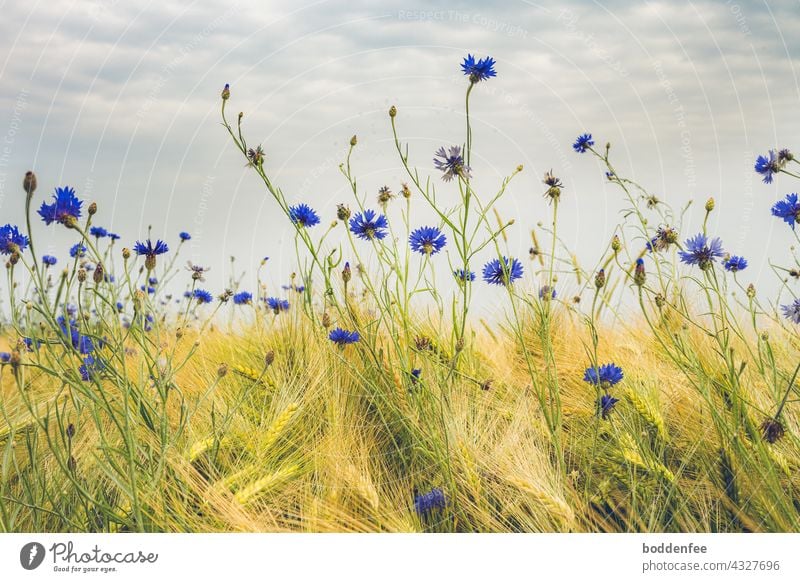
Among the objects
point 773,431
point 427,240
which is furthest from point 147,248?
point 773,431

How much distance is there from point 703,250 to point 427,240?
79cm

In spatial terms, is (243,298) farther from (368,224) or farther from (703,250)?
(703,250)

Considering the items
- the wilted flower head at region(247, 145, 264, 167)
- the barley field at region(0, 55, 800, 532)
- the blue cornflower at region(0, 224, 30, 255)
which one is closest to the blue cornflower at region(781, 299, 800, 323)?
the barley field at region(0, 55, 800, 532)

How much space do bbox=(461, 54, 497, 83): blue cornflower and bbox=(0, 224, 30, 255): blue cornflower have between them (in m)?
1.21

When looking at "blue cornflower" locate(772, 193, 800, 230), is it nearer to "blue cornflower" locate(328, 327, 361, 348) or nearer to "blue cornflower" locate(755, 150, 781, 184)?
"blue cornflower" locate(755, 150, 781, 184)

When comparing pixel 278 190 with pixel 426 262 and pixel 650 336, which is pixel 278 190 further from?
pixel 650 336

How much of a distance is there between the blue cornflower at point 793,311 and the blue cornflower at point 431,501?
4.24 feet

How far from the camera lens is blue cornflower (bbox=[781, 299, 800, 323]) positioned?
2.20 metres

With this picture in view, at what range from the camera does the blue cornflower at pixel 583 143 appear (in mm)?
2361

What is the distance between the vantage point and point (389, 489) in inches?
75.9

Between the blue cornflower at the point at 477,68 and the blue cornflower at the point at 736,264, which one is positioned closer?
the blue cornflower at the point at 477,68
